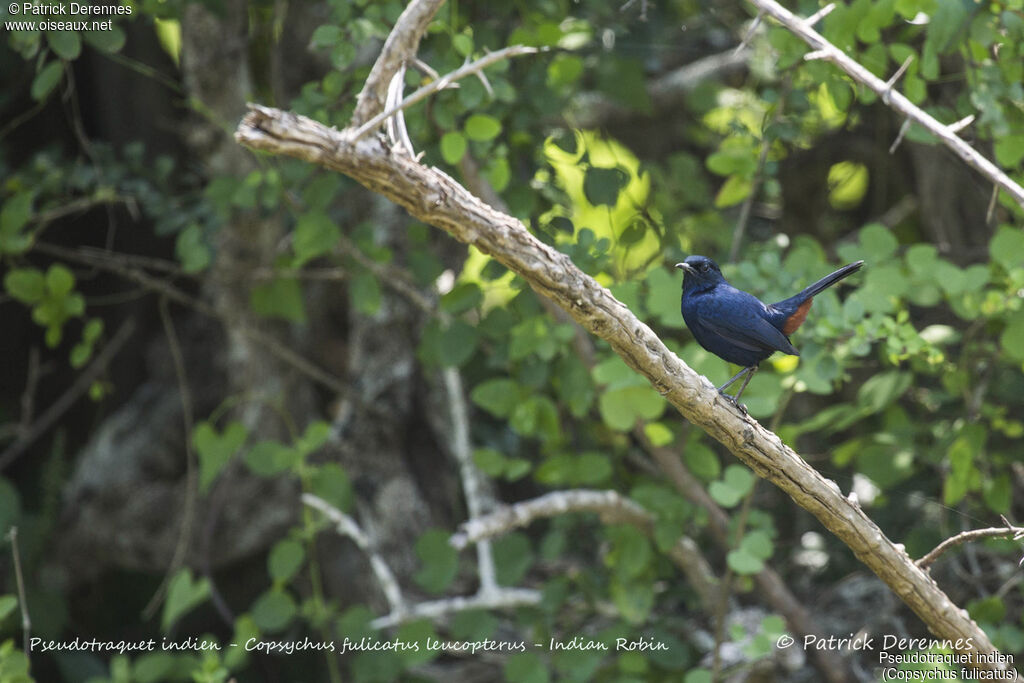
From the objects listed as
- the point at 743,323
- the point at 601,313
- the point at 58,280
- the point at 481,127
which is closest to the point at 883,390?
the point at 743,323

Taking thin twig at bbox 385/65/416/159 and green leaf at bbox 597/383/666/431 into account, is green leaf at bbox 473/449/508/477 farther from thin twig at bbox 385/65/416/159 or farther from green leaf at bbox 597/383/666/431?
thin twig at bbox 385/65/416/159

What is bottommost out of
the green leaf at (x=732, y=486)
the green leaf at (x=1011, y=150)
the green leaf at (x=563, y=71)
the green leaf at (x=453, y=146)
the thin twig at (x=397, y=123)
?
the green leaf at (x=732, y=486)

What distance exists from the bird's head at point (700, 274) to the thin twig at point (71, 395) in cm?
304

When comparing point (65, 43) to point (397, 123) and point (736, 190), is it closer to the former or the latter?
point (397, 123)

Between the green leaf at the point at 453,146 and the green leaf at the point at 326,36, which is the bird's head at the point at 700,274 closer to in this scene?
the green leaf at the point at 453,146

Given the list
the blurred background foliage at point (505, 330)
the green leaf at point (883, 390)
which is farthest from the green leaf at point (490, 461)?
the green leaf at point (883, 390)

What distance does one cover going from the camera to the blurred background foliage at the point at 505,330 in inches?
121

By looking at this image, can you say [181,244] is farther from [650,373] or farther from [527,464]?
[650,373]

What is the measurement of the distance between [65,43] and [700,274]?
206 cm

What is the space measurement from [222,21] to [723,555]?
3289 mm

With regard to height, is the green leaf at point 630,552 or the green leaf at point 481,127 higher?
the green leaf at point 481,127

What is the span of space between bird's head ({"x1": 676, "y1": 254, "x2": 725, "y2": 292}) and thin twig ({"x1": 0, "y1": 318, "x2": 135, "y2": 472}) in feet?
9.98

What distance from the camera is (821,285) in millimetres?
2527

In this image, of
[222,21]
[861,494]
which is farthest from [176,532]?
[861,494]
